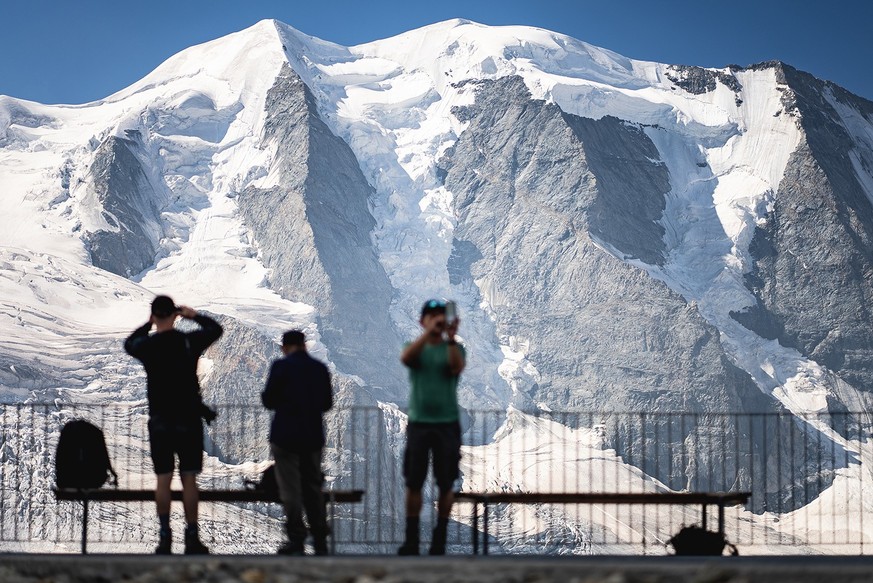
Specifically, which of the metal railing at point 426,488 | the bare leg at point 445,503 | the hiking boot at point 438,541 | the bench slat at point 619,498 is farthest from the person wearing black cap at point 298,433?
the metal railing at point 426,488

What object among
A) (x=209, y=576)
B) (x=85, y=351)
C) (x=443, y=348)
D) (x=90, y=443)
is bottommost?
(x=209, y=576)

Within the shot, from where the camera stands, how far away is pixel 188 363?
10.2 metres

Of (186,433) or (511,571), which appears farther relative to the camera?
(186,433)

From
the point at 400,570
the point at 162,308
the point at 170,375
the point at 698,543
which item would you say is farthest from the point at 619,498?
the point at 400,570

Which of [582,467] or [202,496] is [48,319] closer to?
[582,467]

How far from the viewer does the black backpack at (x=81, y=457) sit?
36.6ft

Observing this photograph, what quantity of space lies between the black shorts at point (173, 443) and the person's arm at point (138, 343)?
53 centimetres

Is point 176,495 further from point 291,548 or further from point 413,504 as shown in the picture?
point 413,504

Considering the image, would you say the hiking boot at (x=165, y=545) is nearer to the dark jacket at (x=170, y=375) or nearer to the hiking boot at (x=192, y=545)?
the hiking boot at (x=192, y=545)

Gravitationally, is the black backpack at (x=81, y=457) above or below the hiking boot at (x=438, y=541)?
above

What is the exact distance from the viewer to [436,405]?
9734mm

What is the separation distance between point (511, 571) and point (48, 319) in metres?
189

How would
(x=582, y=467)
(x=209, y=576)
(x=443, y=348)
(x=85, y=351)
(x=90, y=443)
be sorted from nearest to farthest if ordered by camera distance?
(x=209, y=576), (x=443, y=348), (x=90, y=443), (x=582, y=467), (x=85, y=351)

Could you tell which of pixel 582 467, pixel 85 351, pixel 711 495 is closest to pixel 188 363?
pixel 711 495
